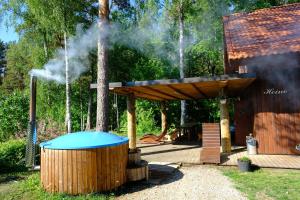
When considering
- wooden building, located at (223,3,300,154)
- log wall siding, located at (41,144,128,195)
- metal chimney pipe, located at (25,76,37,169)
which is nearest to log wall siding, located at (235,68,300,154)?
wooden building, located at (223,3,300,154)

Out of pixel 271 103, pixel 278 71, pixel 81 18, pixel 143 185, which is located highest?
pixel 81 18

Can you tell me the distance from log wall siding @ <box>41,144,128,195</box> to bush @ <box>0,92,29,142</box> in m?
8.67

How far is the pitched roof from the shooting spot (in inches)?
386

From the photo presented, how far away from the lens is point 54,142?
6520mm

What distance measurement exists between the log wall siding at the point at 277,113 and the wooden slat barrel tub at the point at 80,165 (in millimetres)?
5605

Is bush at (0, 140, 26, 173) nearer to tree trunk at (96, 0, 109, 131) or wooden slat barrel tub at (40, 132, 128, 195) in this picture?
tree trunk at (96, 0, 109, 131)

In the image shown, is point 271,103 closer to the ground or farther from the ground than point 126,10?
closer to the ground

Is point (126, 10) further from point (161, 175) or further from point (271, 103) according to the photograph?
point (161, 175)

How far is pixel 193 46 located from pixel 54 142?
17.7 metres

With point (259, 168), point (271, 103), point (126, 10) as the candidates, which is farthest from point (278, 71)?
point (126, 10)

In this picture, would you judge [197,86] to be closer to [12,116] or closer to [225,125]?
[225,125]

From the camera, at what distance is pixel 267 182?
6848mm

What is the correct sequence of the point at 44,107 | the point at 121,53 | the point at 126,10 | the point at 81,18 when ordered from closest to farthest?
the point at 126,10, the point at 81,18, the point at 44,107, the point at 121,53

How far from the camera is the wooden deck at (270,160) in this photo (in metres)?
8.27
